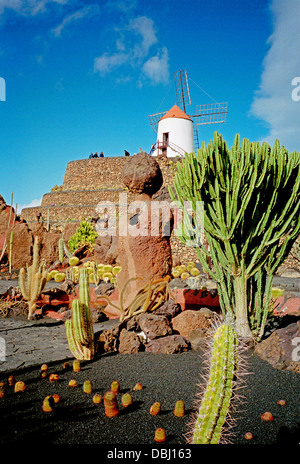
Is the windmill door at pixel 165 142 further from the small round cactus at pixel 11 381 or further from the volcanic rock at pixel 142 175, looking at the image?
the small round cactus at pixel 11 381

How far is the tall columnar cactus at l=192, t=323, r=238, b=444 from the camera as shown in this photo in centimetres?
181

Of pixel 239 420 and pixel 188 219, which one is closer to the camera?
pixel 239 420

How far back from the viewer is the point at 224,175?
3812 millimetres

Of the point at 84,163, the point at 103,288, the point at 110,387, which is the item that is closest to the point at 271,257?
the point at 110,387

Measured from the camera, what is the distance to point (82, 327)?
3656mm

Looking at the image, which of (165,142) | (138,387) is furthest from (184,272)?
(165,142)

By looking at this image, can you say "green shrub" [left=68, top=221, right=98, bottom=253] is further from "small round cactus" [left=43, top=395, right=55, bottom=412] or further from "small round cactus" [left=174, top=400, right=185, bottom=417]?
"small round cactus" [left=174, top=400, right=185, bottom=417]

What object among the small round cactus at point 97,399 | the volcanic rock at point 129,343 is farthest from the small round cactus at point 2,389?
the volcanic rock at point 129,343

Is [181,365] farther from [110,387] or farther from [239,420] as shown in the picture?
[239,420]

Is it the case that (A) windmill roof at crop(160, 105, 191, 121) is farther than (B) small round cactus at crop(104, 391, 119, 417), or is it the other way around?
(A) windmill roof at crop(160, 105, 191, 121)

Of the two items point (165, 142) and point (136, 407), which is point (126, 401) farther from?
point (165, 142)

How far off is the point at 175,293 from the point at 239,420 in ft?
13.4

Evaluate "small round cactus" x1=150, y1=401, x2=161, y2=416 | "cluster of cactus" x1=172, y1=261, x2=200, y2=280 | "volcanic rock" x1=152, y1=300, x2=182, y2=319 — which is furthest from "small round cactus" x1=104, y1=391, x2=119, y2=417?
"cluster of cactus" x1=172, y1=261, x2=200, y2=280

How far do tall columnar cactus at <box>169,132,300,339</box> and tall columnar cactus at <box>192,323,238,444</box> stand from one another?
72.9 inches
